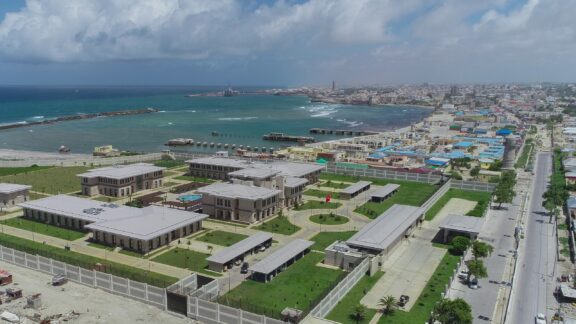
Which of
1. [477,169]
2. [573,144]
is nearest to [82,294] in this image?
[477,169]

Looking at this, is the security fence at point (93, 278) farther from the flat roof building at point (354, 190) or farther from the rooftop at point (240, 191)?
the flat roof building at point (354, 190)

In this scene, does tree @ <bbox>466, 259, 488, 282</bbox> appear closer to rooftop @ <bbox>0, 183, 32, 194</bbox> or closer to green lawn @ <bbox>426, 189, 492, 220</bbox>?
green lawn @ <bbox>426, 189, 492, 220</bbox>

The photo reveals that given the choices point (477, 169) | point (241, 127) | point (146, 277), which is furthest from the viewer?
point (241, 127)

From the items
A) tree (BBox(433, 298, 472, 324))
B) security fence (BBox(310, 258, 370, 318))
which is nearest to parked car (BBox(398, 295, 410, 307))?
security fence (BBox(310, 258, 370, 318))

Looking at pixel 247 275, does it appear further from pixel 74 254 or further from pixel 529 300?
pixel 529 300

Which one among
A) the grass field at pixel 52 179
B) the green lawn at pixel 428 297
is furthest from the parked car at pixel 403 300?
the grass field at pixel 52 179

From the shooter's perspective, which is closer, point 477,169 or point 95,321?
point 95,321
